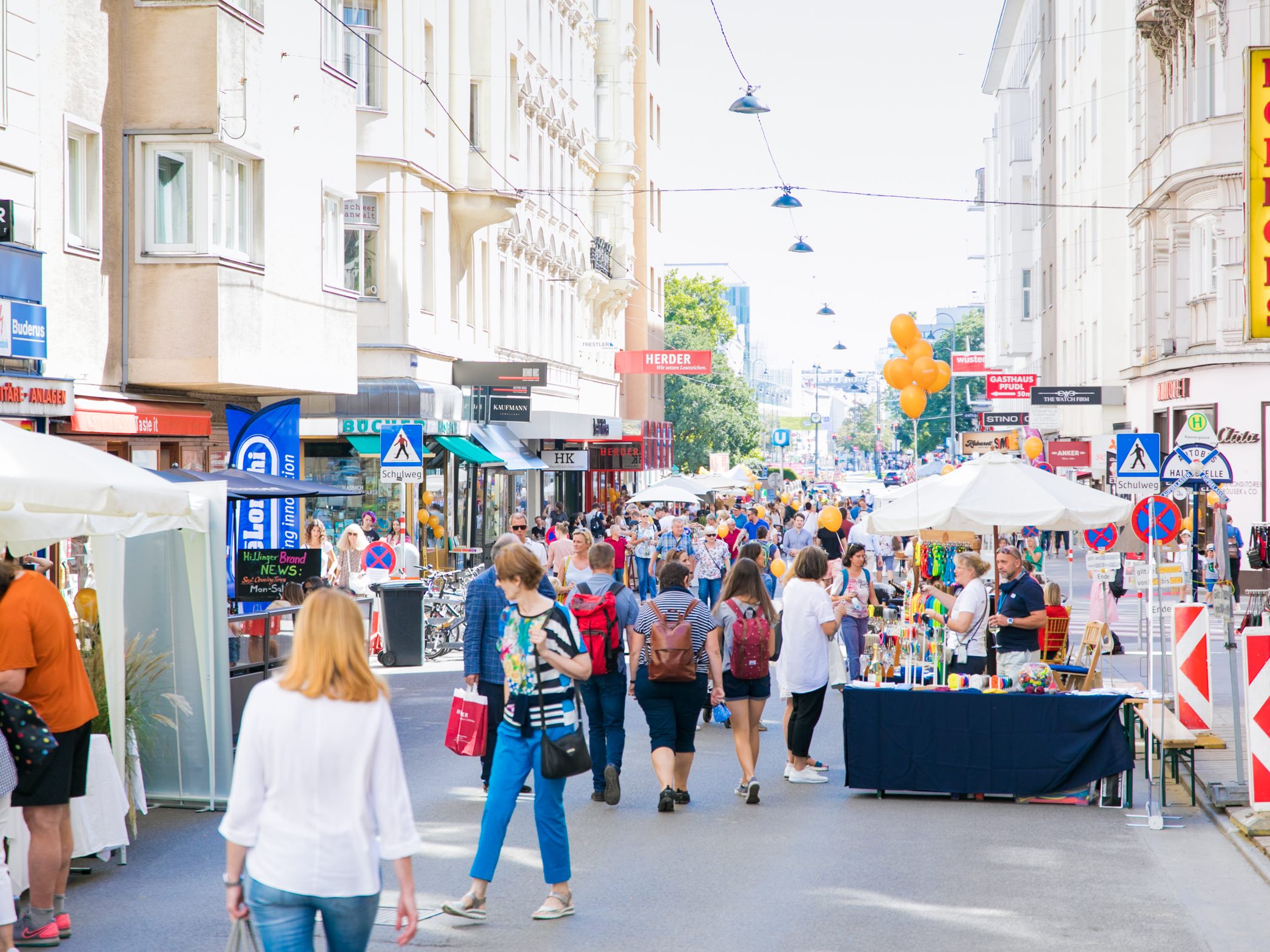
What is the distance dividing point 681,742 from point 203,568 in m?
3.51

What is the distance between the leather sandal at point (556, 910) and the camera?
773cm

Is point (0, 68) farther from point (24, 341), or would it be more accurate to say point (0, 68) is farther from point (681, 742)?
point (681, 742)

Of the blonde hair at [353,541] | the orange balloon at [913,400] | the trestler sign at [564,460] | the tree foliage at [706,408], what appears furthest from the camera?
the tree foliage at [706,408]

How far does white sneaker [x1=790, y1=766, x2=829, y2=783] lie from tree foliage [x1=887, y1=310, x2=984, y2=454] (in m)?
86.9

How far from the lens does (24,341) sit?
15.0 meters

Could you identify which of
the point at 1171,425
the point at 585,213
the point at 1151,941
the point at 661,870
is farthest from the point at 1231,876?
the point at 585,213

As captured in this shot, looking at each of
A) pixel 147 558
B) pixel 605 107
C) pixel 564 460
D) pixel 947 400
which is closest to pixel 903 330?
pixel 147 558

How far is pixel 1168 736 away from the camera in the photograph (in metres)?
11.1

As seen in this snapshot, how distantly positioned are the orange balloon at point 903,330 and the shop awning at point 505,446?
49.4 feet

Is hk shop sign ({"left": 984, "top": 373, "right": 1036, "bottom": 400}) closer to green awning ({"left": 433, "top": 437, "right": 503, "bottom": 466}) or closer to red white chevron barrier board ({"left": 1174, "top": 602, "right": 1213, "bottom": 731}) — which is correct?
green awning ({"left": 433, "top": 437, "right": 503, "bottom": 466})

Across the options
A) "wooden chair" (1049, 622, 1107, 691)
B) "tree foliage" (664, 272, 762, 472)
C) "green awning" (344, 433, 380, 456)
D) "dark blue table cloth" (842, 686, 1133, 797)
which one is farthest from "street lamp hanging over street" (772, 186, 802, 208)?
"tree foliage" (664, 272, 762, 472)

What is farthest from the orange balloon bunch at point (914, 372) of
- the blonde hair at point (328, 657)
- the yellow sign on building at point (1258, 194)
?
the blonde hair at point (328, 657)

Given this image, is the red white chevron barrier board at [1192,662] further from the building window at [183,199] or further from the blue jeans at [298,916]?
the building window at [183,199]

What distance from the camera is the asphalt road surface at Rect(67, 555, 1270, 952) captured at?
24.7 ft
